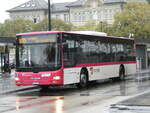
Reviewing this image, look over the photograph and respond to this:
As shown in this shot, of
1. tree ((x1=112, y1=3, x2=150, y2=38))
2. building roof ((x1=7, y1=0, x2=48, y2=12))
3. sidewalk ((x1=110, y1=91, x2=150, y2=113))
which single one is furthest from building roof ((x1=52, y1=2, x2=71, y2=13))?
sidewalk ((x1=110, y1=91, x2=150, y2=113))

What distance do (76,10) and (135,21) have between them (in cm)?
6558

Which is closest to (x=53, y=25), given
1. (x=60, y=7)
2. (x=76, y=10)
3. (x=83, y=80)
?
(x=76, y=10)

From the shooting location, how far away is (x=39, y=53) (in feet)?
68.3

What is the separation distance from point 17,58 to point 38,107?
23.1 ft

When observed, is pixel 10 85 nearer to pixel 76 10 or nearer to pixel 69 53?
pixel 69 53

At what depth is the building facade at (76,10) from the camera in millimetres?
129875

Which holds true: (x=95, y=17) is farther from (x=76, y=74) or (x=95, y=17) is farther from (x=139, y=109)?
(x=139, y=109)

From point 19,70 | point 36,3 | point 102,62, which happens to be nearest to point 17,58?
point 19,70

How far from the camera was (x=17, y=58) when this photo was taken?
21328 mm

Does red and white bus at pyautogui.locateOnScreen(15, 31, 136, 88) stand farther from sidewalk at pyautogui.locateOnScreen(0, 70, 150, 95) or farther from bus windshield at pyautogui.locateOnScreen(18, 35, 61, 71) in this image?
sidewalk at pyautogui.locateOnScreen(0, 70, 150, 95)

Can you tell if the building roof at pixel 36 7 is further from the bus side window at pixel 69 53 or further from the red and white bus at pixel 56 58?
the bus side window at pixel 69 53

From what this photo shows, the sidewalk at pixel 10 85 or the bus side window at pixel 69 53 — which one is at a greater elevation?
the bus side window at pixel 69 53

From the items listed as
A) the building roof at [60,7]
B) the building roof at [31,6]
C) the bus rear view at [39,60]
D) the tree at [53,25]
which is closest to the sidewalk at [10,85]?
the bus rear view at [39,60]

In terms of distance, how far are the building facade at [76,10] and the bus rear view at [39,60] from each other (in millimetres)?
104480
